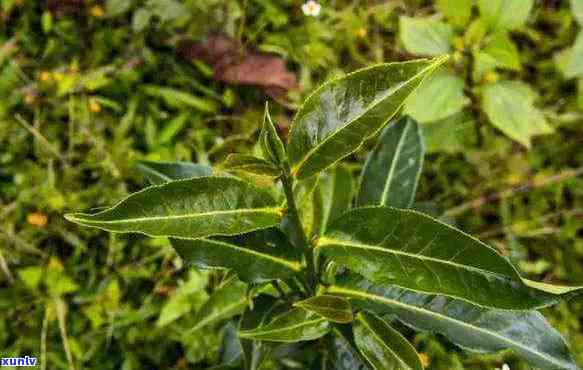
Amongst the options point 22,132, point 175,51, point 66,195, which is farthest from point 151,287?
point 175,51

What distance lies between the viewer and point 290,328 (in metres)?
1.24

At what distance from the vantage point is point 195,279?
2.00 metres

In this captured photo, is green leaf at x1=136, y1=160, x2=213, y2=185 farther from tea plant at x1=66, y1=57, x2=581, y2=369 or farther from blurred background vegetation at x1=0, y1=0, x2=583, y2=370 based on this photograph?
blurred background vegetation at x1=0, y1=0, x2=583, y2=370

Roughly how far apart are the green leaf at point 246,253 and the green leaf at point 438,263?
0.69ft

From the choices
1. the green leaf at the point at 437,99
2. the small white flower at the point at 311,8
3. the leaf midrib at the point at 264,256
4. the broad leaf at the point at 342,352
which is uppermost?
the small white flower at the point at 311,8

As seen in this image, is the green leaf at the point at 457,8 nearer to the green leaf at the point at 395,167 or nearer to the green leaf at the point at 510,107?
the green leaf at the point at 510,107

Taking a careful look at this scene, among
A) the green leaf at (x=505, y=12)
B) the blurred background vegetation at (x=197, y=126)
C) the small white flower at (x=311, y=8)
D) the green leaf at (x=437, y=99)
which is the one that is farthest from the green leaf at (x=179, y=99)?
the green leaf at (x=505, y=12)

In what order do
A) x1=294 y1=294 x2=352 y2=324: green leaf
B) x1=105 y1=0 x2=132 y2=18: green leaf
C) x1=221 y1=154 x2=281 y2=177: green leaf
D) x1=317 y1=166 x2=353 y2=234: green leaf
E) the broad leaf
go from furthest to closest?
x1=105 y1=0 x2=132 y2=18: green leaf
x1=317 y1=166 x2=353 y2=234: green leaf
the broad leaf
x1=294 y1=294 x2=352 y2=324: green leaf
x1=221 y1=154 x2=281 y2=177: green leaf

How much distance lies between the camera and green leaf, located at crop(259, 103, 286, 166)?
0.95 metres

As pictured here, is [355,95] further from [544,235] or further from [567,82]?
[567,82]

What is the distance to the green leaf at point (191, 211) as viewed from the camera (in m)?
0.95

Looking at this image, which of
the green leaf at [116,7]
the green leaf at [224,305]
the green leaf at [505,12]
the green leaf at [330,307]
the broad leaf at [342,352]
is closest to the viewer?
the green leaf at [330,307]

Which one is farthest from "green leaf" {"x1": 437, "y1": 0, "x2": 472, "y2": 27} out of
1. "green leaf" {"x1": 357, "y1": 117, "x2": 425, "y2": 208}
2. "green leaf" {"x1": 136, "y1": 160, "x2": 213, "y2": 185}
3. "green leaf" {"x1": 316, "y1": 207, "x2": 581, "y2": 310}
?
"green leaf" {"x1": 316, "y1": 207, "x2": 581, "y2": 310}

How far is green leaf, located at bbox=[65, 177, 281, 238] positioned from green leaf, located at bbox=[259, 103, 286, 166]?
0.09m
